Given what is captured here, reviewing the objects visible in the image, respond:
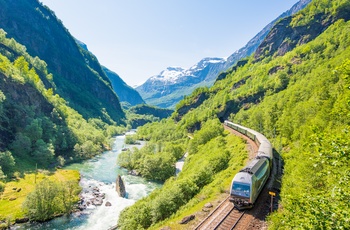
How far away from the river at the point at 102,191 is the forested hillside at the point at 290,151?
8277 millimetres

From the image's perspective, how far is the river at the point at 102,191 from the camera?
50844 millimetres

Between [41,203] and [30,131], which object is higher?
[30,131]

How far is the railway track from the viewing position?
25005 millimetres

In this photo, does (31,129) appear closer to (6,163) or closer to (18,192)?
(6,163)

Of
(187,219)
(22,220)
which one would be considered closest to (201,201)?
(187,219)

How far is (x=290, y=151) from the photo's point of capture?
52.5 metres

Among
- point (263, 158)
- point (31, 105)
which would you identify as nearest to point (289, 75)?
point (263, 158)

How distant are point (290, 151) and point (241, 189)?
3072cm

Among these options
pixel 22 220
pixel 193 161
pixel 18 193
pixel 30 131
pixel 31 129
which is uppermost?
pixel 31 129

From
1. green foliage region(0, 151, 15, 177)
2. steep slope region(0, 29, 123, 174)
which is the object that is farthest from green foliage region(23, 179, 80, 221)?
steep slope region(0, 29, 123, 174)

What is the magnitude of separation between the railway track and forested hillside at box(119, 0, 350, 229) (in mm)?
3117

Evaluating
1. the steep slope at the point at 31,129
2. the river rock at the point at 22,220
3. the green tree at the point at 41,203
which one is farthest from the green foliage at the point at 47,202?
the steep slope at the point at 31,129

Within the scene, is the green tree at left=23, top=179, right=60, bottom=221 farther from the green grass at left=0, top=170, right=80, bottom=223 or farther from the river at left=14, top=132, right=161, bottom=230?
the green grass at left=0, top=170, right=80, bottom=223

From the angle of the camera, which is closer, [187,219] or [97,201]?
[187,219]
